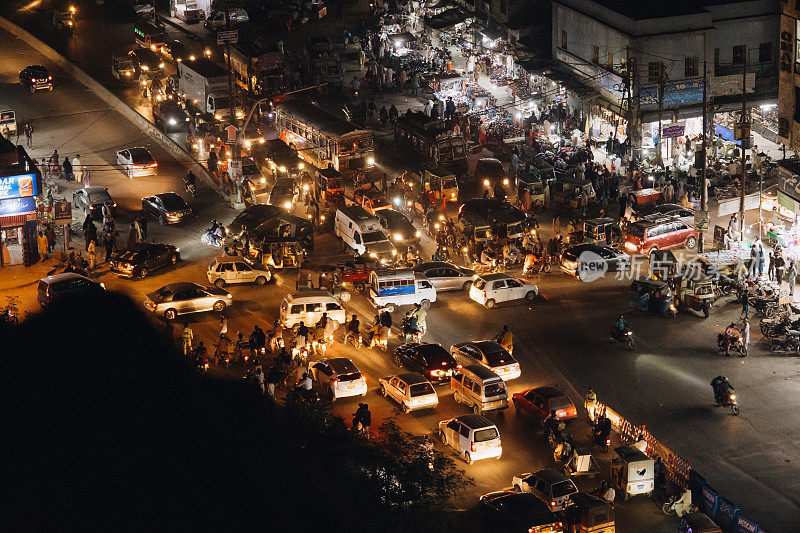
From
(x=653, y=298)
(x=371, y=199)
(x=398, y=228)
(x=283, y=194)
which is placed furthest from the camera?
(x=283, y=194)

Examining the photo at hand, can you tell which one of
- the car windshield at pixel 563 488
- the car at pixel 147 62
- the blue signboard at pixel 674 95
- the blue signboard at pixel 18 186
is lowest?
the car windshield at pixel 563 488

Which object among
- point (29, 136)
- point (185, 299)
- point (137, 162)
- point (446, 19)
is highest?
point (446, 19)

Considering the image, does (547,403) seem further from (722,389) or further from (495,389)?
(722,389)

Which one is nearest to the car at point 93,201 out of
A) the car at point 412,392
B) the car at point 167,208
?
the car at point 167,208

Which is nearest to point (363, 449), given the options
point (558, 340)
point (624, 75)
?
point (558, 340)

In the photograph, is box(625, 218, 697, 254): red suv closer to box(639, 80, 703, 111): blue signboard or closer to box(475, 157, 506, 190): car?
box(475, 157, 506, 190): car

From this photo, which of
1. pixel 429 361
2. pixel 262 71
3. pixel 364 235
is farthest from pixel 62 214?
pixel 262 71

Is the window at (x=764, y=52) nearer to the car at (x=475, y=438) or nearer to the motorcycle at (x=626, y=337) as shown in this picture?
the motorcycle at (x=626, y=337)

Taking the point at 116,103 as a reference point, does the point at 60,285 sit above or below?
below
